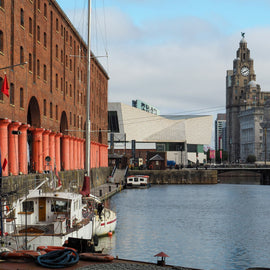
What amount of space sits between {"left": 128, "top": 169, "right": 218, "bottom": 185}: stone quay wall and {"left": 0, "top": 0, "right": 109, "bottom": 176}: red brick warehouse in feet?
172

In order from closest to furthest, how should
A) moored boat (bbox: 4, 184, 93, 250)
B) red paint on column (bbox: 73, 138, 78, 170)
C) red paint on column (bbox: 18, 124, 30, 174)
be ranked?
1. moored boat (bbox: 4, 184, 93, 250)
2. red paint on column (bbox: 18, 124, 30, 174)
3. red paint on column (bbox: 73, 138, 78, 170)

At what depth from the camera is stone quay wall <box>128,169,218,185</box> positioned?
143750 millimetres

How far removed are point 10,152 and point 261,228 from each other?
86.1ft

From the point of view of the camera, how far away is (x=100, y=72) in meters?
122

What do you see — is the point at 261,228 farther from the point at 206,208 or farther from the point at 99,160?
the point at 99,160

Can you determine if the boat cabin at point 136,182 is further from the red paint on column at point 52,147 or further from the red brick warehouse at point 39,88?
the red paint on column at point 52,147

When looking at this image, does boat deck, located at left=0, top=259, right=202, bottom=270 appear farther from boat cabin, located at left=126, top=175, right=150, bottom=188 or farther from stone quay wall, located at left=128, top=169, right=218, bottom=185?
stone quay wall, located at left=128, top=169, right=218, bottom=185

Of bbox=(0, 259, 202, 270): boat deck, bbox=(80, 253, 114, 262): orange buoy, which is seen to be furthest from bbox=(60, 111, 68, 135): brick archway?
bbox=(0, 259, 202, 270): boat deck

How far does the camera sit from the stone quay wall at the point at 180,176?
144 meters

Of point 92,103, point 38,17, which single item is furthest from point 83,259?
point 92,103

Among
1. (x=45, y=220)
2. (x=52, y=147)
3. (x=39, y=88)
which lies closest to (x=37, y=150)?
(x=52, y=147)

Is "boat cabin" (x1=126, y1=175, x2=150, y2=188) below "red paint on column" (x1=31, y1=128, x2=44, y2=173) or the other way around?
below

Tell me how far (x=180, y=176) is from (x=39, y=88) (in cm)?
8766

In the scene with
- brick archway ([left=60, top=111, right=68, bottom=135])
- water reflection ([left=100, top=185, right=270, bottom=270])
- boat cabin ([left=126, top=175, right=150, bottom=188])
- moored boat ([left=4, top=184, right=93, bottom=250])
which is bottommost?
water reflection ([left=100, top=185, right=270, bottom=270])
